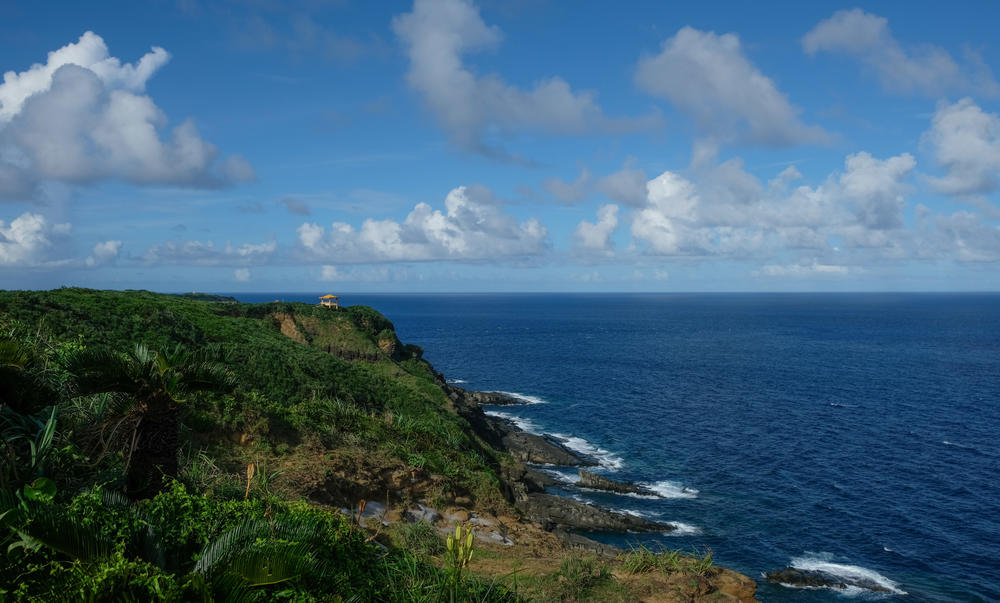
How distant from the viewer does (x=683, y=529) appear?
3819 centimetres

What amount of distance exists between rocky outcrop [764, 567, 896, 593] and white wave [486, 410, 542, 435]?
3146 cm

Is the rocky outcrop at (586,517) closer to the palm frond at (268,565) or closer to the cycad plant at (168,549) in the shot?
the cycad plant at (168,549)

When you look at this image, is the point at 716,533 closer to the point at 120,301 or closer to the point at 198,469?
the point at 198,469

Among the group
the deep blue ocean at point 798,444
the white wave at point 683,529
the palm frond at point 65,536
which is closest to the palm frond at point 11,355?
the palm frond at point 65,536

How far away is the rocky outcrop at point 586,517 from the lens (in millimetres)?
37344

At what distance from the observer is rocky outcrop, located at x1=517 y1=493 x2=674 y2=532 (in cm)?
3734

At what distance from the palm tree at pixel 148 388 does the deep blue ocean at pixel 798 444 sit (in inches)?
1181

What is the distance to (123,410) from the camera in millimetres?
12320

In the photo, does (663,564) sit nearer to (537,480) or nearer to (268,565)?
(268,565)

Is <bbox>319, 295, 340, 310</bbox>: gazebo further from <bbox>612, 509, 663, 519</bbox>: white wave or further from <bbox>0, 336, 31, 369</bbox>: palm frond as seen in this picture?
<bbox>0, 336, 31, 369</bbox>: palm frond

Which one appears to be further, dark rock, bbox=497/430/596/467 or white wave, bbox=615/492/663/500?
dark rock, bbox=497/430/596/467

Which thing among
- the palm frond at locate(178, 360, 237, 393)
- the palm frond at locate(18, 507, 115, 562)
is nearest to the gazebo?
the palm frond at locate(178, 360, 237, 393)

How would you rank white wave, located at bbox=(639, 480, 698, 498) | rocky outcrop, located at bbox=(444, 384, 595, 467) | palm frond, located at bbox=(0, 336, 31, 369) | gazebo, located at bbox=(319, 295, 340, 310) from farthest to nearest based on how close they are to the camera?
1. gazebo, located at bbox=(319, 295, 340, 310)
2. rocky outcrop, located at bbox=(444, 384, 595, 467)
3. white wave, located at bbox=(639, 480, 698, 498)
4. palm frond, located at bbox=(0, 336, 31, 369)

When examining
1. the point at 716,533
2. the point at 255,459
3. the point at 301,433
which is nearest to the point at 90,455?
the point at 255,459
